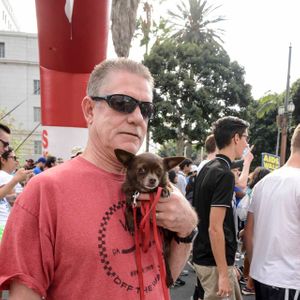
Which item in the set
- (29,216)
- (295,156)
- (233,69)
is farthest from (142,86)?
(233,69)

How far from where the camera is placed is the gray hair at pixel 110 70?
1637 mm

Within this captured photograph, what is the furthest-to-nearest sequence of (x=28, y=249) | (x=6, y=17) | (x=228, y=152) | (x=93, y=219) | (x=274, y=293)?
(x=6, y=17), (x=228, y=152), (x=274, y=293), (x=93, y=219), (x=28, y=249)

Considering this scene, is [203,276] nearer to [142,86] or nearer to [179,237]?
[179,237]

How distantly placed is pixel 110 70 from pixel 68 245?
0.83 meters

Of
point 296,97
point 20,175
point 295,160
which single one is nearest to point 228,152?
point 295,160

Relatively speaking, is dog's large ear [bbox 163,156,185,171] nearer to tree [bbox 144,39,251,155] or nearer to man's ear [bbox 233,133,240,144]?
man's ear [bbox 233,133,240,144]

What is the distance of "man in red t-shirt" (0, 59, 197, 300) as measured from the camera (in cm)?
132

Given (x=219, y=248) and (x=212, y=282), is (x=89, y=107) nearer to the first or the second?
(x=219, y=248)

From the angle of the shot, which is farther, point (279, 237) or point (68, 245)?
point (279, 237)

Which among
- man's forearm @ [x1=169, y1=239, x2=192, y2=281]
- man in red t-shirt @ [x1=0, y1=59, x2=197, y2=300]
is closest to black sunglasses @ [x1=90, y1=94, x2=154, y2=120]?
man in red t-shirt @ [x1=0, y1=59, x2=197, y2=300]

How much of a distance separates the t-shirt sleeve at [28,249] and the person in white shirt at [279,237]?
2.21m

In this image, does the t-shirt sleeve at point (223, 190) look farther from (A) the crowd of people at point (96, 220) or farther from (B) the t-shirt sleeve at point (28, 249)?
(B) the t-shirt sleeve at point (28, 249)

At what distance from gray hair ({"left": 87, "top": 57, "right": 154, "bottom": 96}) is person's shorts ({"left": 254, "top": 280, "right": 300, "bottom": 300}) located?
88.3 inches

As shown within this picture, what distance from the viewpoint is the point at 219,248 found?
3.10 meters
